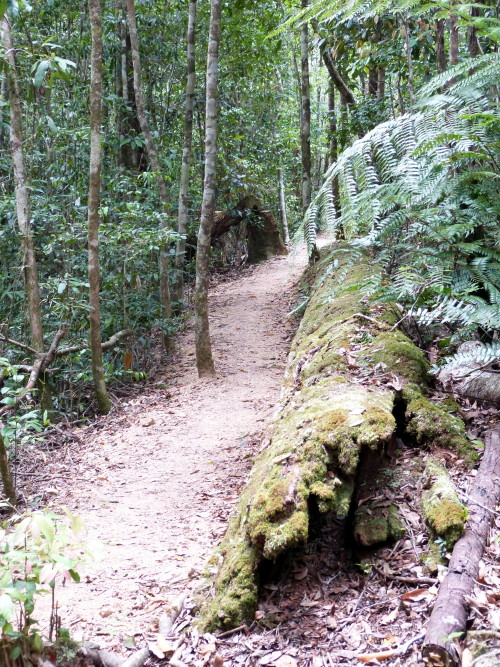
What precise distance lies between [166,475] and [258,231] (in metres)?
11.6

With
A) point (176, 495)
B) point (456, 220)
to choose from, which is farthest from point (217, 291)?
point (456, 220)

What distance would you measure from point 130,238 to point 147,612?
636 cm

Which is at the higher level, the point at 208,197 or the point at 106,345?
the point at 208,197

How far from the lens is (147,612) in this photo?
10.2ft

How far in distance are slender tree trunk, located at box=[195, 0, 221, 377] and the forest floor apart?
0.62m

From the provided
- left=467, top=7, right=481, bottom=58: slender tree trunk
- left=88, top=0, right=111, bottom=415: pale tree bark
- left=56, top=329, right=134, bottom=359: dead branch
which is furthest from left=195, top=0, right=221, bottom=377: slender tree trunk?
left=467, top=7, right=481, bottom=58: slender tree trunk

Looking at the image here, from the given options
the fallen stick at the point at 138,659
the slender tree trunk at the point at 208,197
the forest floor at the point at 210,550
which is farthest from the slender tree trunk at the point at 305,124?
the fallen stick at the point at 138,659

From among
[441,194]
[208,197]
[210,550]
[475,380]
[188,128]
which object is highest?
[188,128]

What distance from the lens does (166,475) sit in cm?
559

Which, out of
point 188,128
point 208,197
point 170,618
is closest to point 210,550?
point 170,618

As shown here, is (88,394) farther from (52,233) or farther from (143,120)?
(143,120)

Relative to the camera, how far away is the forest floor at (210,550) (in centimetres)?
234

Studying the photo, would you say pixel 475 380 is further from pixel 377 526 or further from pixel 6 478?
pixel 6 478

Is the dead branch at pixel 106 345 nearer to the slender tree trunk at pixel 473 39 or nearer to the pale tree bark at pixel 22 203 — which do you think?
the pale tree bark at pixel 22 203
